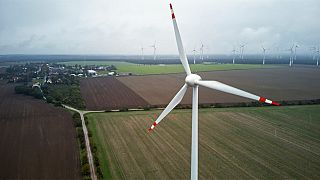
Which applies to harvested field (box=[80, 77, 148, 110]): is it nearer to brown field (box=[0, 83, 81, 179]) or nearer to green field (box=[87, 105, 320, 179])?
green field (box=[87, 105, 320, 179])

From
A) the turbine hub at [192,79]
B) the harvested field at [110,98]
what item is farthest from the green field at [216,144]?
the turbine hub at [192,79]

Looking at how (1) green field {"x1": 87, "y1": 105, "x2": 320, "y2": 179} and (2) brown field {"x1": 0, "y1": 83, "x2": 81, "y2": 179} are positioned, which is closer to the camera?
(1) green field {"x1": 87, "y1": 105, "x2": 320, "y2": 179}

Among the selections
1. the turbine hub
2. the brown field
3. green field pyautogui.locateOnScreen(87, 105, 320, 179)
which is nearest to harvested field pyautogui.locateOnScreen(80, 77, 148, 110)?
green field pyautogui.locateOnScreen(87, 105, 320, 179)

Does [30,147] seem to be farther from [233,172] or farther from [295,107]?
[295,107]

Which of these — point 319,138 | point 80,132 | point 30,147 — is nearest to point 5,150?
point 30,147

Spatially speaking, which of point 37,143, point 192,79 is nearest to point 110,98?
point 37,143

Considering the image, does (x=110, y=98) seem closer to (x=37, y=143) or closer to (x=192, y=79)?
(x=37, y=143)
